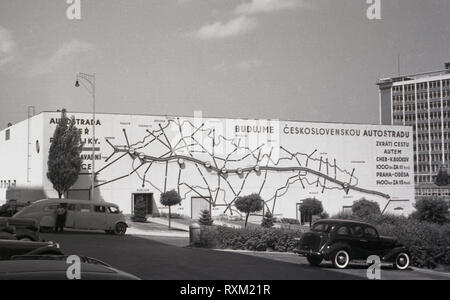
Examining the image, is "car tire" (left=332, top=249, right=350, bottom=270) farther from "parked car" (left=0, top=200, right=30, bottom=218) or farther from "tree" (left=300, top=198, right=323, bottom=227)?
"tree" (left=300, top=198, right=323, bottom=227)

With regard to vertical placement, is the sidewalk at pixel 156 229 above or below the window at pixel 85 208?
below

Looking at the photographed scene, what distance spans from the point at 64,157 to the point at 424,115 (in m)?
125

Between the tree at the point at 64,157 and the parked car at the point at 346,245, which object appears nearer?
the parked car at the point at 346,245

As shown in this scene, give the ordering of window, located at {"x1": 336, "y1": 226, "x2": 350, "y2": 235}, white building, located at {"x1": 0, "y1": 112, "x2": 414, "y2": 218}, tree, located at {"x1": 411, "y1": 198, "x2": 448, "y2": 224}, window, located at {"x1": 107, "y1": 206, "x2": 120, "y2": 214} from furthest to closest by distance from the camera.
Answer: white building, located at {"x1": 0, "y1": 112, "x2": 414, "y2": 218} < tree, located at {"x1": 411, "y1": 198, "x2": 448, "y2": 224} < window, located at {"x1": 107, "y1": 206, "x2": 120, "y2": 214} < window, located at {"x1": 336, "y1": 226, "x2": 350, "y2": 235}

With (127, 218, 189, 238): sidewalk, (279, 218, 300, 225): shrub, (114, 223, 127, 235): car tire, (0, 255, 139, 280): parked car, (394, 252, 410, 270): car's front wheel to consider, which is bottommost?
(279, 218, 300, 225): shrub

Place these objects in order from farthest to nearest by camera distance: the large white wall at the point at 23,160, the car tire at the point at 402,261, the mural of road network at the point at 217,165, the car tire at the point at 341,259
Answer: the mural of road network at the point at 217,165, the large white wall at the point at 23,160, the car tire at the point at 402,261, the car tire at the point at 341,259

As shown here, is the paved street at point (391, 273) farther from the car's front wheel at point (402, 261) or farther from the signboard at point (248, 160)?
the signboard at point (248, 160)

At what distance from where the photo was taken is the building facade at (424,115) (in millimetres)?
144000

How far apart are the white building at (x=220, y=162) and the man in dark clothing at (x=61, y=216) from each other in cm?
1365

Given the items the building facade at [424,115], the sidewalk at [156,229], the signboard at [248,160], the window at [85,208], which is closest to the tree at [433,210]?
the sidewalk at [156,229]

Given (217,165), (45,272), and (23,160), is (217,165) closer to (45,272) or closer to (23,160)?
(23,160)

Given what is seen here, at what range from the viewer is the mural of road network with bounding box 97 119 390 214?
44.6 metres

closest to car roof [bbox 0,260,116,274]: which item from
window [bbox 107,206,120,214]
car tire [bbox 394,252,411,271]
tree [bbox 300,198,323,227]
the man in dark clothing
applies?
car tire [bbox 394,252,411,271]

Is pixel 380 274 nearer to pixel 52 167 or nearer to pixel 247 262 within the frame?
pixel 247 262
